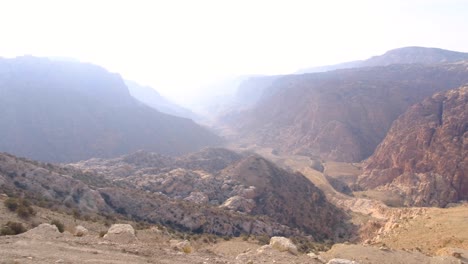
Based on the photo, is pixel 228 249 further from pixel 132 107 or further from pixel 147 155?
pixel 132 107

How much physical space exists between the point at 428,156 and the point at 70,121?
286 ft

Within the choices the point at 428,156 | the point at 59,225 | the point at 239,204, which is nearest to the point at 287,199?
the point at 239,204

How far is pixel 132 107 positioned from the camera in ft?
448

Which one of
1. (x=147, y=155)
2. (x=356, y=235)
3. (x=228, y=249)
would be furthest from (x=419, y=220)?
(x=147, y=155)

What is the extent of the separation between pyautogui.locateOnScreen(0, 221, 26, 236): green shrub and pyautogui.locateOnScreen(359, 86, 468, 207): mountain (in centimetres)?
5077

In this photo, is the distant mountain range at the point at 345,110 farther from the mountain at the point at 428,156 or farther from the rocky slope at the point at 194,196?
the rocky slope at the point at 194,196

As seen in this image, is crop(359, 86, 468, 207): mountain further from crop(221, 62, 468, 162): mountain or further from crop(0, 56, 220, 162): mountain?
crop(0, 56, 220, 162): mountain

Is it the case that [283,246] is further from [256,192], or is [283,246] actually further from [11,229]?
[256,192]

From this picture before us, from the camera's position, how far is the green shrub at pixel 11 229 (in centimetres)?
1445

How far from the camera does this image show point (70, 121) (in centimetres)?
10812

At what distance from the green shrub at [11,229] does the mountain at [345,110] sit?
87.5 meters

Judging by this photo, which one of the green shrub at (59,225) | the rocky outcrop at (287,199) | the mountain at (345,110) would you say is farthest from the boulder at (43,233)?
the mountain at (345,110)

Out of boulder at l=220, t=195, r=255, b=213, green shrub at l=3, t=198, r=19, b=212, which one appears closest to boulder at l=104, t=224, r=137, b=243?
green shrub at l=3, t=198, r=19, b=212

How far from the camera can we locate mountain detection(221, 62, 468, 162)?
344 ft
